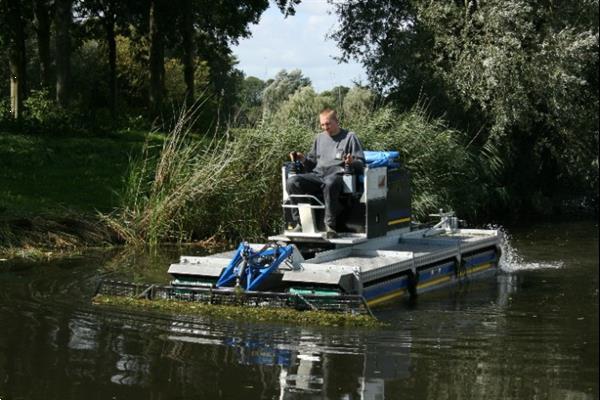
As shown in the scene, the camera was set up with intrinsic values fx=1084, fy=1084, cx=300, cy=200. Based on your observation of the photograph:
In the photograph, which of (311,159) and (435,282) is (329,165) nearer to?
(311,159)

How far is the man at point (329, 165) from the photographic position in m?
13.2

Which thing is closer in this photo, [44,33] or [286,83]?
[44,33]

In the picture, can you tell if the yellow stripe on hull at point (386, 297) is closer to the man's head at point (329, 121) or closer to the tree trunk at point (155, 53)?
the man's head at point (329, 121)

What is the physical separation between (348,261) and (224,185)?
6.03 metres

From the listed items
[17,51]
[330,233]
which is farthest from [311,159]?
[17,51]

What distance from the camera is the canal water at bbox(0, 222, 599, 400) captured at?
8711 millimetres

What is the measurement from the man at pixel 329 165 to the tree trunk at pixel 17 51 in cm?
2171

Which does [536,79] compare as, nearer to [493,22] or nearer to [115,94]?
[493,22]

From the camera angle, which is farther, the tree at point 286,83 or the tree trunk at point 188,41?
the tree at point 286,83

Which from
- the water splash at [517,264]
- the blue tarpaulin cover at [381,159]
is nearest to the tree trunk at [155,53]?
the water splash at [517,264]

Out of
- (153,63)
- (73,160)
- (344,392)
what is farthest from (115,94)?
(344,392)

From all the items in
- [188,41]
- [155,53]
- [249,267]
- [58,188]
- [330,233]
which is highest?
[188,41]

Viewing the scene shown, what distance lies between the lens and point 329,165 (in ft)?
44.1

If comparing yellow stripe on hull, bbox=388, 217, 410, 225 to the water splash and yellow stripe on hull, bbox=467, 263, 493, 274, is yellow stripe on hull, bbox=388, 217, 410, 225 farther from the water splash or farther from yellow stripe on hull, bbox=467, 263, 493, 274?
the water splash
